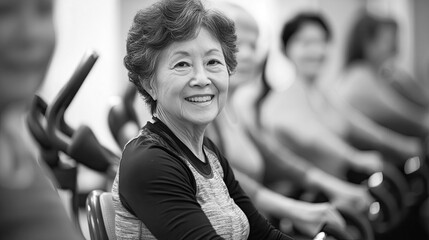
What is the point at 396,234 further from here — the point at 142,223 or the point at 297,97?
the point at 142,223

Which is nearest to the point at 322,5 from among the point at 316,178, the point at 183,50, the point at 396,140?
the point at 396,140

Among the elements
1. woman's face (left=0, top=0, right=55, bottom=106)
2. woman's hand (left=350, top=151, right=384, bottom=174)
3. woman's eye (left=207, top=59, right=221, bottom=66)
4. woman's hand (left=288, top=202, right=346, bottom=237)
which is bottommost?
woman's hand (left=350, top=151, right=384, bottom=174)

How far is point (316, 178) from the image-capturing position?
321 centimetres

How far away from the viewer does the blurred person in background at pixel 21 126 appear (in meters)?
0.44

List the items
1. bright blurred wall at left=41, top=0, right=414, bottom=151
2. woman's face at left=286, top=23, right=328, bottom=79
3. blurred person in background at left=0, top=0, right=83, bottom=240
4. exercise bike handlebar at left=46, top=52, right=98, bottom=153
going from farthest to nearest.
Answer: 1. woman's face at left=286, top=23, right=328, bottom=79
2. bright blurred wall at left=41, top=0, right=414, bottom=151
3. exercise bike handlebar at left=46, top=52, right=98, bottom=153
4. blurred person in background at left=0, top=0, right=83, bottom=240

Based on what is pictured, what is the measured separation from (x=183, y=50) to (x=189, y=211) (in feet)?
1.11

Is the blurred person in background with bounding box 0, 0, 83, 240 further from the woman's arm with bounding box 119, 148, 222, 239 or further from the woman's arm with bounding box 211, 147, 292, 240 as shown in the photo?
the woman's arm with bounding box 211, 147, 292, 240

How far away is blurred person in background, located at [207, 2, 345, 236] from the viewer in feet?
8.52

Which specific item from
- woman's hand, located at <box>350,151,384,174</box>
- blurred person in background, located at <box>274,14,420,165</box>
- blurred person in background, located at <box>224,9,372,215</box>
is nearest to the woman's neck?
blurred person in background, located at <box>224,9,372,215</box>

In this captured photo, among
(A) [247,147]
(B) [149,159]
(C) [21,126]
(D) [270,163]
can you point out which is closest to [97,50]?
(A) [247,147]

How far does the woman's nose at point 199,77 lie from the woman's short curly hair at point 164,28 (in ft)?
0.22

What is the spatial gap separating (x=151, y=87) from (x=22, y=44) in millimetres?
965

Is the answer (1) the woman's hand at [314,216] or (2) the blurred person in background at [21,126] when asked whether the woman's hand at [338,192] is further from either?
(2) the blurred person in background at [21,126]

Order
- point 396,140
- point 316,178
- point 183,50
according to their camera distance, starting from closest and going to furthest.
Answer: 1. point 183,50
2. point 316,178
3. point 396,140
